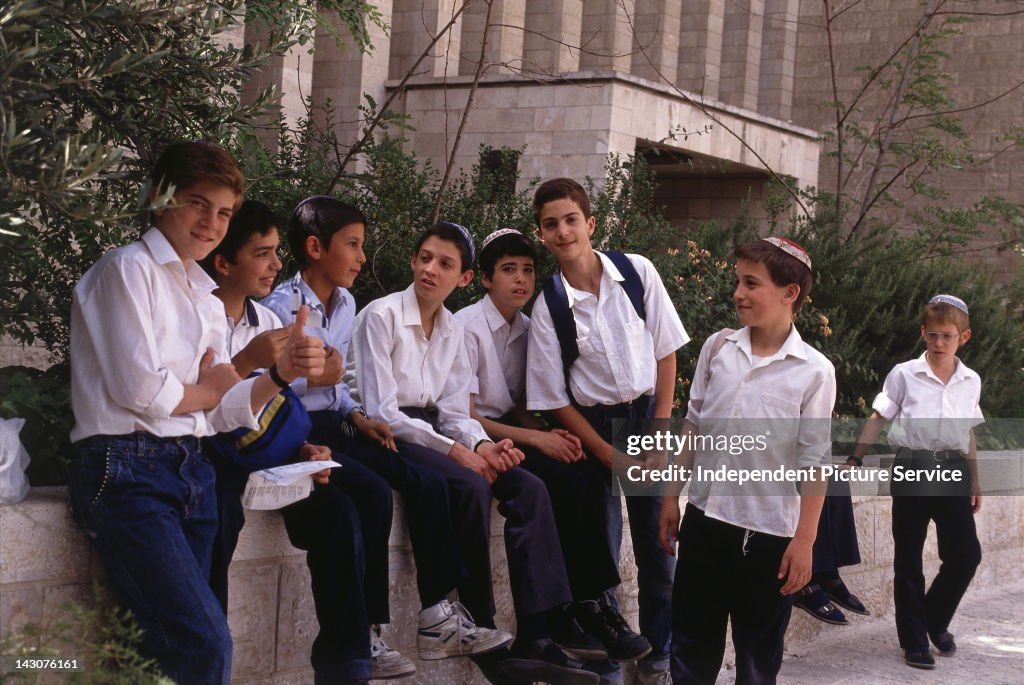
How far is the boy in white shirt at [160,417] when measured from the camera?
3482mm

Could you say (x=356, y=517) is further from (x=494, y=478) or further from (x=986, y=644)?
(x=986, y=644)

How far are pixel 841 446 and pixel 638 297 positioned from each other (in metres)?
5.02

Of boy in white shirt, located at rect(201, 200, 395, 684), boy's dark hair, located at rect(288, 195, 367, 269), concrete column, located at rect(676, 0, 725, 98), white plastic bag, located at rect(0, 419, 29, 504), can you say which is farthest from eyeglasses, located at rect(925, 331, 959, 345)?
concrete column, located at rect(676, 0, 725, 98)

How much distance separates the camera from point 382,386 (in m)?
4.86

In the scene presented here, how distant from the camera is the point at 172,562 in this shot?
348 centimetres

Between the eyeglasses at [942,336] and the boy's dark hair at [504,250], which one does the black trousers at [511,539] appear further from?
the eyeglasses at [942,336]

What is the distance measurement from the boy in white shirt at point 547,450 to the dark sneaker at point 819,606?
1.56 metres

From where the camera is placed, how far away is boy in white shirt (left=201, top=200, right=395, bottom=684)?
13.8ft

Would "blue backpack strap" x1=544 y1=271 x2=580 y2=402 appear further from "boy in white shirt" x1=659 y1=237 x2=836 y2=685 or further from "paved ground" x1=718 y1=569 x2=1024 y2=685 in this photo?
"paved ground" x1=718 y1=569 x2=1024 y2=685

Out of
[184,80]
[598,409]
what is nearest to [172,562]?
[184,80]

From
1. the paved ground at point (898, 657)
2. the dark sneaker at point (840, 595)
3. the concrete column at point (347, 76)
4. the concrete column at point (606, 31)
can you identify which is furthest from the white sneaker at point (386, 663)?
the concrete column at point (606, 31)

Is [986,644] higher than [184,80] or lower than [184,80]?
lower

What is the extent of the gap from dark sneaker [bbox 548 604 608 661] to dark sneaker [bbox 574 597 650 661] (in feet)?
0.21

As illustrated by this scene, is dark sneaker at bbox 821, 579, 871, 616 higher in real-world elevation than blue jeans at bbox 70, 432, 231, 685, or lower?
lower
